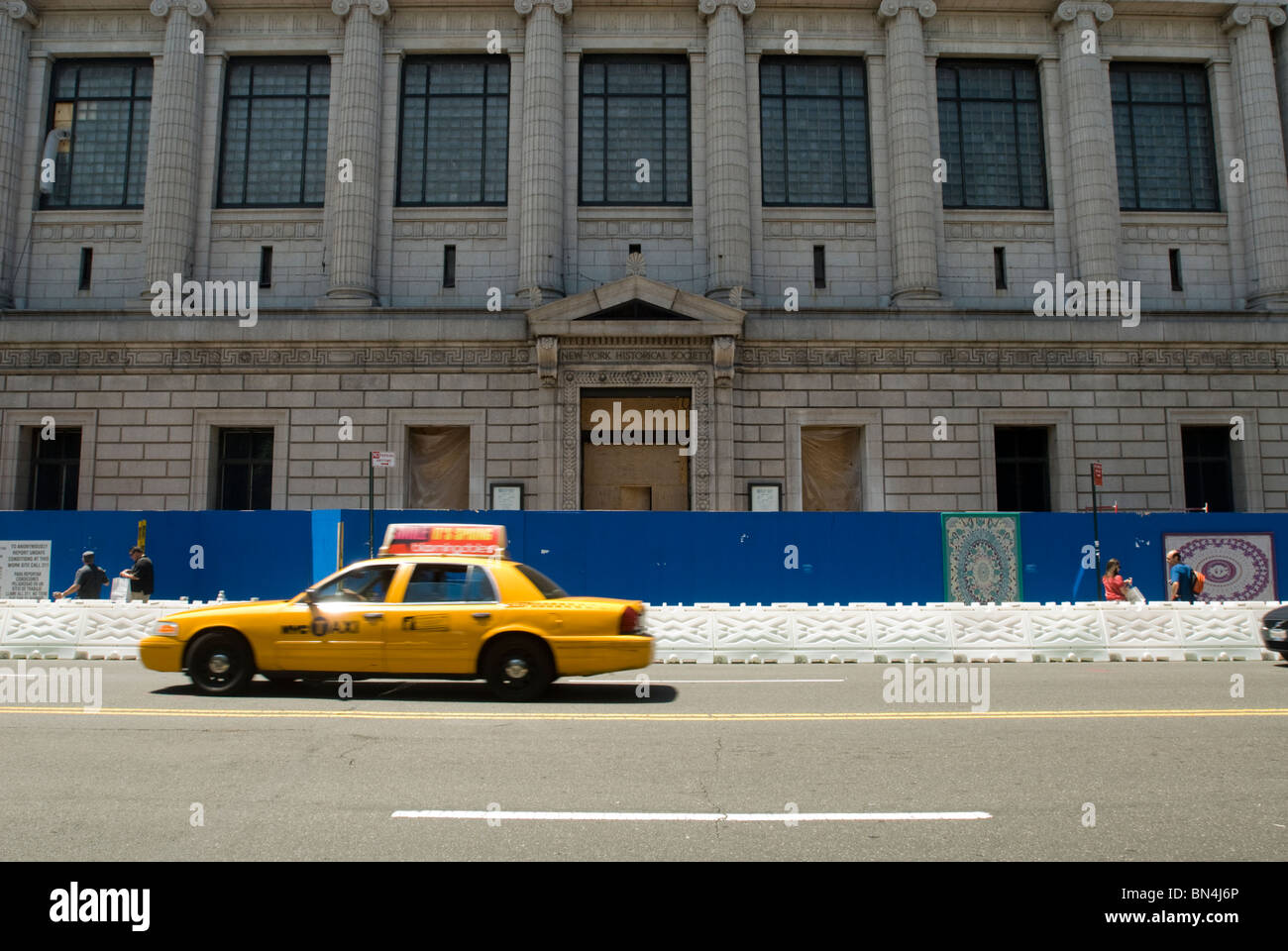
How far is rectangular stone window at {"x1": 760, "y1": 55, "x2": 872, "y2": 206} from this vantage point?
2738 cm

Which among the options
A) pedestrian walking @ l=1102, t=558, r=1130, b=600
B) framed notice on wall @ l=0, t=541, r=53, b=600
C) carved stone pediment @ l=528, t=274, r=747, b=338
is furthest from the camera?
carved stone pediment @ l=528, t=274, r=747, b=338

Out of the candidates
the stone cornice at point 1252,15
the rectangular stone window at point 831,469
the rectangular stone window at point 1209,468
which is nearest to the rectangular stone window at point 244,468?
the rectangular stone window at point 831,469

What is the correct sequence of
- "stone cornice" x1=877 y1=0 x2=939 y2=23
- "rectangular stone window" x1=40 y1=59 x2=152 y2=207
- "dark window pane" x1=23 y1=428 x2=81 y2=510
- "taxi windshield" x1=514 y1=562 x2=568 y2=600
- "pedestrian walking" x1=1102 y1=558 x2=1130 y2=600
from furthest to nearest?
"rectangular stone window" x1=40 y1=59 x2=152 y2=207 → "stone cornice" x1=877 y1=0 x2=939 y2=23 → "dark window pane" x1=23 y1=428 x2=81 y2=510 → "pedestrian walking" x1=1102 y1=558 x2=1130 y2=600 → "taxi windshield" x1=514 y1=562 x2=568 y2=600

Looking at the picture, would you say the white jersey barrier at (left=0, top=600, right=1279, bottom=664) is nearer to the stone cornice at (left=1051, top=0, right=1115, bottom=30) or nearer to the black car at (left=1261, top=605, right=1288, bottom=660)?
the black car at (left=1261, top=605, right=1288, bottom=660)

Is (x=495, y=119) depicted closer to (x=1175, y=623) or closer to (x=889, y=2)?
(x=889, y=2)

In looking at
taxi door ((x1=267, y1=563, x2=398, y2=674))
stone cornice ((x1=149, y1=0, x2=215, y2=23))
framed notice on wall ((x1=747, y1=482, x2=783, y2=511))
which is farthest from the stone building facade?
taxi door ((x1=267, y1=563, x2=398, y2=674))

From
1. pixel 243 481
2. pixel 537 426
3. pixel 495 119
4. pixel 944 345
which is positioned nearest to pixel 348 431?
pixel 243 481

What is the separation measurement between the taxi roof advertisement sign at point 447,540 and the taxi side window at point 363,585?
4.39 ft

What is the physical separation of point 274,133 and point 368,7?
4690 millimetres

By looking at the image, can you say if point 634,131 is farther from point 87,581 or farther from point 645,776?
point 645,776

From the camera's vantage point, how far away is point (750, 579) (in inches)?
741

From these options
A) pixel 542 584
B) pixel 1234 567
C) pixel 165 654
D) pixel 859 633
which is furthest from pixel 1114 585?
pixel 165 654

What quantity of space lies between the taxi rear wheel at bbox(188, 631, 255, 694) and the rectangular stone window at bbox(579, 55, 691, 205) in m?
19.9

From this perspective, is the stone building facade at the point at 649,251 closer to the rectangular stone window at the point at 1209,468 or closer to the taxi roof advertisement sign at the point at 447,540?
the rectangular stone window at the point at 1209,468
